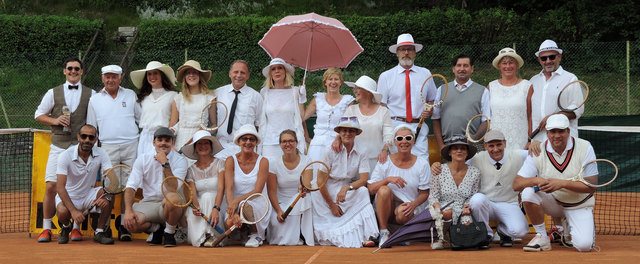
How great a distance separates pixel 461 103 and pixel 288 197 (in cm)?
202

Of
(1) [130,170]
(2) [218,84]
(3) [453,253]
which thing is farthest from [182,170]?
(2) [218,84]

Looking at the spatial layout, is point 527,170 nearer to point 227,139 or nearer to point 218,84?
point 227,139

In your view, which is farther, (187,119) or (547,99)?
(187,119)

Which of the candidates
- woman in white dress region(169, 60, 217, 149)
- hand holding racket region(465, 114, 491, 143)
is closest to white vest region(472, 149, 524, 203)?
hand holding racket region(465, 114, 491, 143)

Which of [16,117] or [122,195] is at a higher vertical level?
[16,117]

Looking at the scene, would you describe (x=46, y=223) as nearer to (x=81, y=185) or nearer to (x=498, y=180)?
(x=81, y=185)

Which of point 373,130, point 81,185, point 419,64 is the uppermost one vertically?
point 419,64

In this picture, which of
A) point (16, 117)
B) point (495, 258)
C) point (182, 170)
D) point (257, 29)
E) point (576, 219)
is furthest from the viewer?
point (257, 29)

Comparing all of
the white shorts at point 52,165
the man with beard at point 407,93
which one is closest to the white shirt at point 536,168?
the man with beard at point 407,93

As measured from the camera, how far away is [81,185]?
8.91 m

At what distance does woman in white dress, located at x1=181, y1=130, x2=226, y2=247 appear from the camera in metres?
8.61

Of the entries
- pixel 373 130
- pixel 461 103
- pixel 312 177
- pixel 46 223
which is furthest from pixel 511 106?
pixel 46 223

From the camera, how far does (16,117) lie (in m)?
18.1

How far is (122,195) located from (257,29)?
12.3 m
